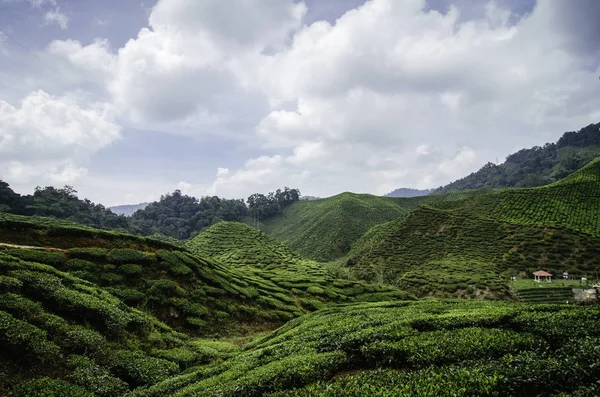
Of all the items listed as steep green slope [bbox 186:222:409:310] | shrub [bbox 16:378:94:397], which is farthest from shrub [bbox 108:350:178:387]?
steep green slope [bbox 186:222:409:310]

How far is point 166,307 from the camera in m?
21.9

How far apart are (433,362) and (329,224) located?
119 metres

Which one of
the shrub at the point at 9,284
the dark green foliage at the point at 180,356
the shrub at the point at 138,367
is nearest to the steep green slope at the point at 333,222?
the dark green foliage at the point at 180,356

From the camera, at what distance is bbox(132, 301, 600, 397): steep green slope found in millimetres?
7047

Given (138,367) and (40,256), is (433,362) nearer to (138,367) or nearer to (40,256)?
(138,367)

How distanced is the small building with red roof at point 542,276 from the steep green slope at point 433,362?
46.4 metres

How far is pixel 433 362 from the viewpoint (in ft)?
29.7

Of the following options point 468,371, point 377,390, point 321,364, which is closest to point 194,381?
point 321,364

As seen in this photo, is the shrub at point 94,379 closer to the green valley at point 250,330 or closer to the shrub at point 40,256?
the green valley at point 250,330

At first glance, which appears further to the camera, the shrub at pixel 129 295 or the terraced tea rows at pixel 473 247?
the terraced tea rows at pixel 473 247

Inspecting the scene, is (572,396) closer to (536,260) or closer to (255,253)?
(255,253)

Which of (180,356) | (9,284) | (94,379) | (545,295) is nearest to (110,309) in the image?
(9,284)

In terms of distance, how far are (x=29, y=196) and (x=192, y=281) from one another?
114 meters

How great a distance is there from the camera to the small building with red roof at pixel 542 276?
48.7 m
